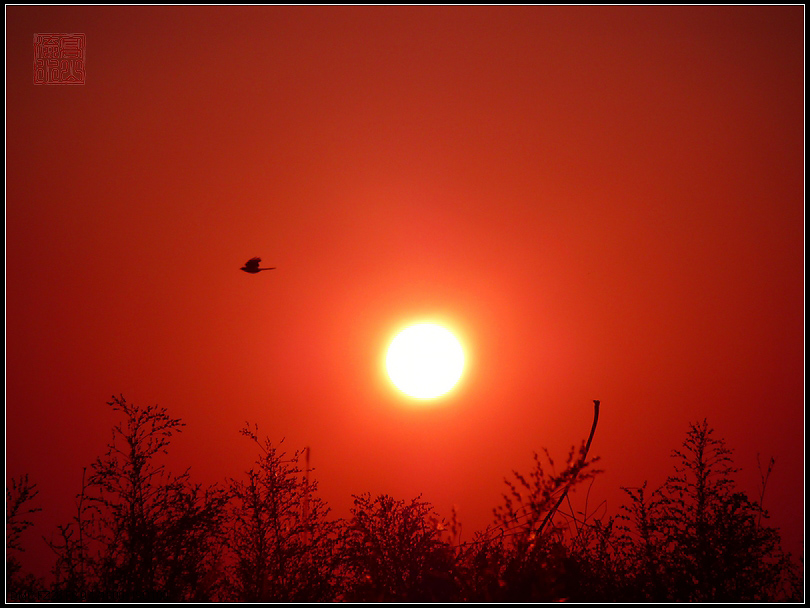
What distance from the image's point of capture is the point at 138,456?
46.7ft

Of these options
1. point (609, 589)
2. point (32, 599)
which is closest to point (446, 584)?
point (609, 589)

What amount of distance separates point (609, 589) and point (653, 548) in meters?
8.88

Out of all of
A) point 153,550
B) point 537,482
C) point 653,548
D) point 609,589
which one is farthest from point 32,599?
point 653,548

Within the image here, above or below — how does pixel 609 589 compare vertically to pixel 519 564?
→ below

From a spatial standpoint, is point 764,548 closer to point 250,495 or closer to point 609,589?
point 609,589

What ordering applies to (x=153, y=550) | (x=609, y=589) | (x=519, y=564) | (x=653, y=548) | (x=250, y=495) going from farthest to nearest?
(x=250, y=495), (x=653, y=548), (x=153, y=550), (x=609, y=589), (x=519, y=564)

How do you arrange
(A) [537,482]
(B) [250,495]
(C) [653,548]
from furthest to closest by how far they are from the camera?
(B) [250,495], (C) [653,548], (A) [537,482]

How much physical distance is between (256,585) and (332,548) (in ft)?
5.88

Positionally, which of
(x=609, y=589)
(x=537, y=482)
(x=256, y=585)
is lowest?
(x=256, y=585)

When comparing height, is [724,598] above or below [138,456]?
below

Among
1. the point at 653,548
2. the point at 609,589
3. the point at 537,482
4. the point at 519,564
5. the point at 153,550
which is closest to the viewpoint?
the point at 537,482

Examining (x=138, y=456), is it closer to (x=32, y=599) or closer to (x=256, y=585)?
(x=256, y=585)

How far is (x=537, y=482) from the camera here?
3.86 m

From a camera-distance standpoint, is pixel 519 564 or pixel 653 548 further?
pixel 653 548
